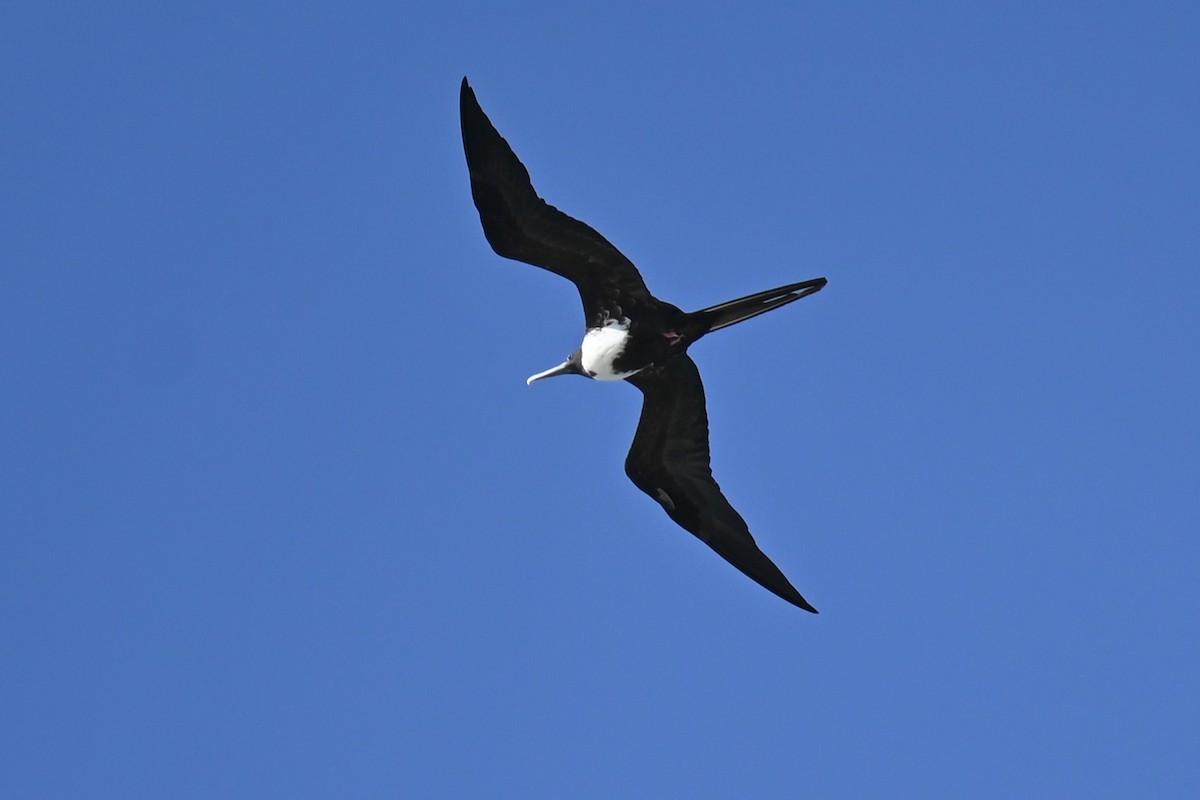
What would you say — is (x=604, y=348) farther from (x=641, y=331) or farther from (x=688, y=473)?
(x=688, y=473)

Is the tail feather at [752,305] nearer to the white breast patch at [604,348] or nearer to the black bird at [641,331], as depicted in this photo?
the black bird at [641,331]

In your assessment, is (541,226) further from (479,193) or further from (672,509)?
(672,509)

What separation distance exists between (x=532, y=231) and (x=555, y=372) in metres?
1.75

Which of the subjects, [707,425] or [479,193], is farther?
[707,425]

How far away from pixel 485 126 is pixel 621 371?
255 centimetres

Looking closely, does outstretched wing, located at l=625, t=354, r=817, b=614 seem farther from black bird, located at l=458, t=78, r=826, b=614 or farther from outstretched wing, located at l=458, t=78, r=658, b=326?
outstretched wing, located at l=458, t=78, r=658, b=326

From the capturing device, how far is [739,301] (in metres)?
12.6

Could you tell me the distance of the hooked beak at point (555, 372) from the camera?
1406 cm

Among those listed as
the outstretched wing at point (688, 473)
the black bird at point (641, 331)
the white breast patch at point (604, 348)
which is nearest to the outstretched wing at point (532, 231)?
the black bird at point (641, 331)

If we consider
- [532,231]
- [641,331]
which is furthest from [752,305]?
[532,231]

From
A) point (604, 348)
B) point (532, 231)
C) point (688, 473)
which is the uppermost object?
point (532, 231)

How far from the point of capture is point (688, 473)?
47.5ft

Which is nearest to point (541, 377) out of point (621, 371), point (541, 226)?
point (621, 371)

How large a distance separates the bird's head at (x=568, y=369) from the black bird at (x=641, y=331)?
12 mm
